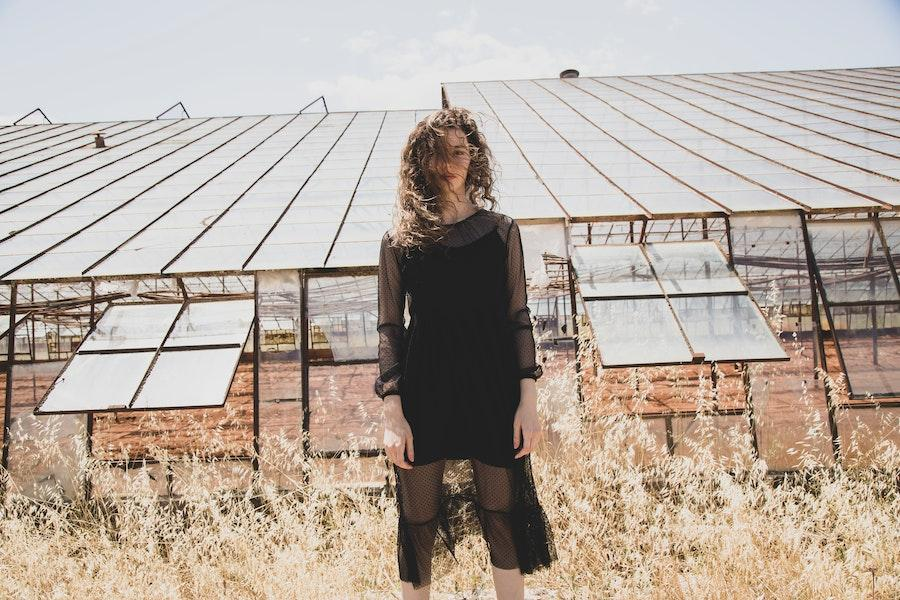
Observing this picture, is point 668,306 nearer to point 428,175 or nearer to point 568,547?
point 568,547

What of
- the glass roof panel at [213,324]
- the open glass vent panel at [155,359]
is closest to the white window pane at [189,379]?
the open glass vent panel at [155,359]

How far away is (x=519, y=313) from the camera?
187 centimetres

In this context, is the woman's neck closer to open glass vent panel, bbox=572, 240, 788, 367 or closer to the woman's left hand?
the woman's left hand

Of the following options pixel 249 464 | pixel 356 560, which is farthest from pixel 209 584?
pixel 249 464

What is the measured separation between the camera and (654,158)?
6.02 meters

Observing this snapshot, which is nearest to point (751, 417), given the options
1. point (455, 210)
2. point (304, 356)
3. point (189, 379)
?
point (455, 210)

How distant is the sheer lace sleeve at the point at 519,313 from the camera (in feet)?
5.98

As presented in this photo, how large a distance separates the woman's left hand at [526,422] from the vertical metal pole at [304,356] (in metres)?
2.44

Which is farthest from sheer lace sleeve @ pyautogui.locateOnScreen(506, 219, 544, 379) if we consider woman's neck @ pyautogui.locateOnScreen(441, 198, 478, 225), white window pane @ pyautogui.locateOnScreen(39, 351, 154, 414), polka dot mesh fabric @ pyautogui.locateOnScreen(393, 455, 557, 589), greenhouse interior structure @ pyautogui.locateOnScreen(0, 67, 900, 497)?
white window pane @ pyautogui.locateOnScreen(39, 351, 154, 414)

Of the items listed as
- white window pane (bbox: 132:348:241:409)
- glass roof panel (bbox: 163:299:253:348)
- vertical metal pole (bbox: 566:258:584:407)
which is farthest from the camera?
glass roof panel (bbox: 163:299:253:348)

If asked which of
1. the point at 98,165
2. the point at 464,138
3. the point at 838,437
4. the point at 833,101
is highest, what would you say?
the point at 833,101

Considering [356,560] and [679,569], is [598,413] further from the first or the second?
[356,560]

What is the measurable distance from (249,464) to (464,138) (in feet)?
10.7

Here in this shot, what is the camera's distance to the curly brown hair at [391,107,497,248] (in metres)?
1.79
